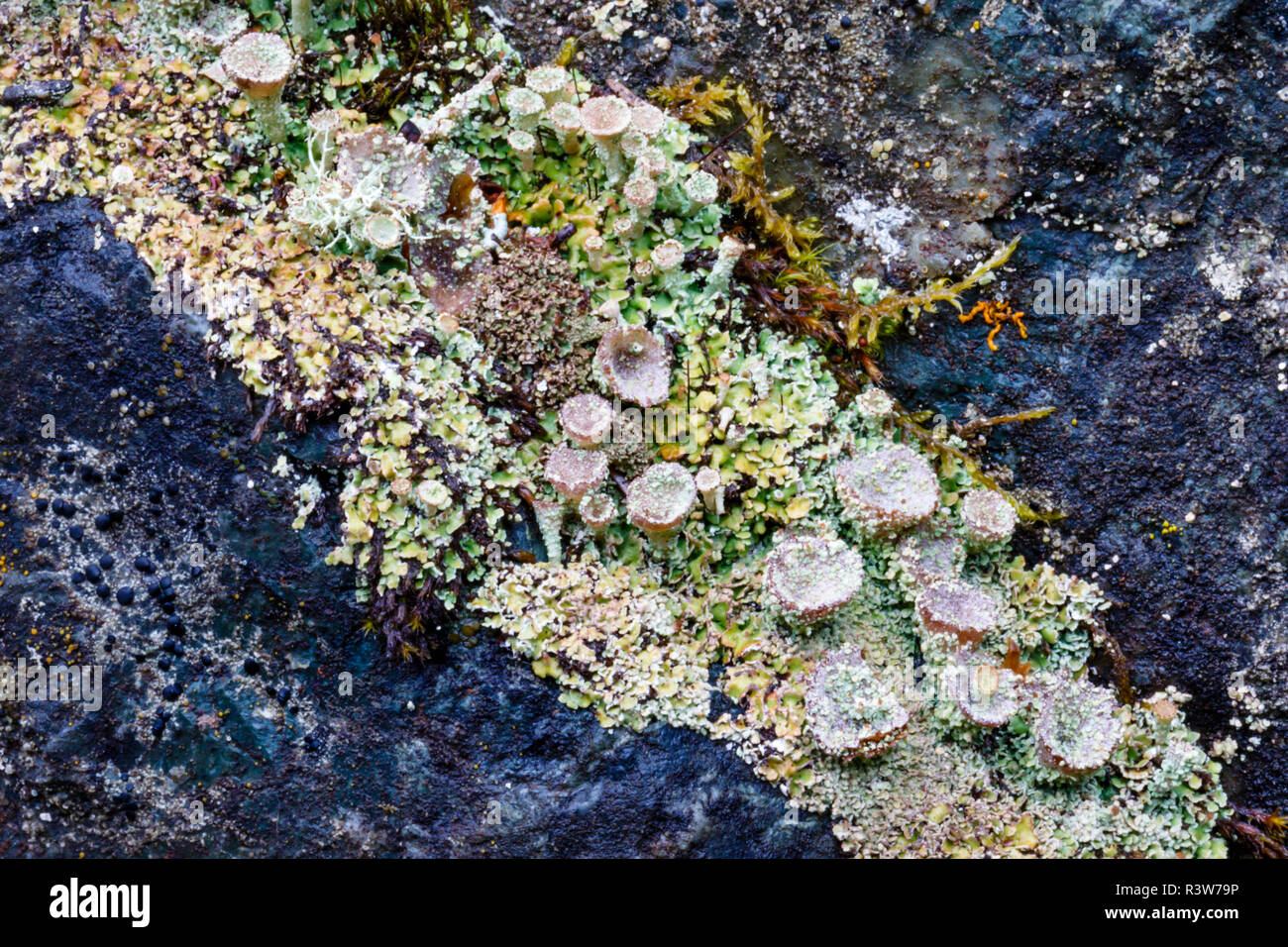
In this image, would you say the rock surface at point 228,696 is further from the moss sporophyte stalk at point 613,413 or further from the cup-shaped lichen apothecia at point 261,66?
the cup-shaped lichen apothecia at point 261,66

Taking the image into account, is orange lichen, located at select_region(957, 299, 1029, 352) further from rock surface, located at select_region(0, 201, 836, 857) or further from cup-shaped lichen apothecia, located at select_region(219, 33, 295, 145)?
cup-shaped lichen apothecia, located at select_region(219, 33, 295, 145)

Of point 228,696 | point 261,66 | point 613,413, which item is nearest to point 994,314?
point 613,413

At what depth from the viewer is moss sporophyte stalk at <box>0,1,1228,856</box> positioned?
3982 mm

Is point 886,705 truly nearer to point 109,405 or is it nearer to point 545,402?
point 545,402

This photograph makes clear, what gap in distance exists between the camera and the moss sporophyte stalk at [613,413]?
13.1 feet

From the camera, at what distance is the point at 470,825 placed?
12.5 feet

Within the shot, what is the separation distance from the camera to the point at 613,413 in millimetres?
4285

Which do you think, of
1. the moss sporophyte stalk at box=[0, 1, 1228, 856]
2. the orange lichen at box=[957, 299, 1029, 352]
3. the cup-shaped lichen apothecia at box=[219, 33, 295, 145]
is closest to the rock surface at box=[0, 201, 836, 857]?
the moss sporophyte stalk at box=[0, 1, 1228, 856]

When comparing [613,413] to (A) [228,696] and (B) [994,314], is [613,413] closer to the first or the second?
(B) [994,314]

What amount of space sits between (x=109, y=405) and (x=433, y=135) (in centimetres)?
163

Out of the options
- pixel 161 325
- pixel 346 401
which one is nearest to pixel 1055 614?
pixel 346 401

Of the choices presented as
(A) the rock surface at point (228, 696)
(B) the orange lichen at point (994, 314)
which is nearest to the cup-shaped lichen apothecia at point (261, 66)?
(A) the rock surface at point (228, 696)

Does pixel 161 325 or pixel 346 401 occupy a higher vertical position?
pixel 161 325
